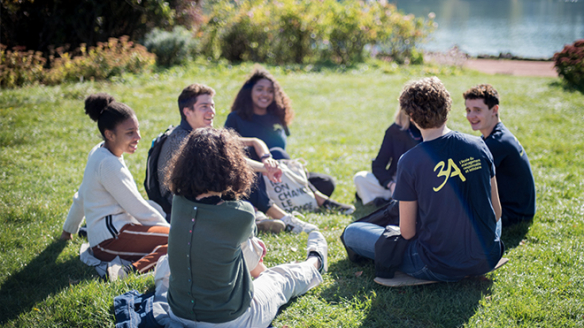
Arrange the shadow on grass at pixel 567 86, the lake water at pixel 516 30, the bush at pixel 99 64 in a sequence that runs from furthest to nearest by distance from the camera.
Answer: the lake water at pixel 516 30 < the shadow on grass at pixel 567 86 < the bush at pixel 99 64

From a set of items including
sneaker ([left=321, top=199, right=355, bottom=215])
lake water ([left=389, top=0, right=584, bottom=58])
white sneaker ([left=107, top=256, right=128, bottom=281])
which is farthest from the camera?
lake water ([left=389, top=0, right=584, bottom=58])

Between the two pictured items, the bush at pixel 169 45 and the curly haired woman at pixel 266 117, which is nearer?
the curly haired woman at pixel 266 117

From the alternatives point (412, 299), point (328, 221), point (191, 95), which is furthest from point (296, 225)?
point (191, 95)

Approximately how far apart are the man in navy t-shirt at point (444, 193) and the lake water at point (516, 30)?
14.7 metres

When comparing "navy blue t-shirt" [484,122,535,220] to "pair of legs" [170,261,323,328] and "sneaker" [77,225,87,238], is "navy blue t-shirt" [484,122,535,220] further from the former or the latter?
"sneaker" [77,225,87,238]

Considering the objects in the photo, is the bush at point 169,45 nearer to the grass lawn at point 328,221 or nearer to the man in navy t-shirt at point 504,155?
the grass lawn at point 328,221

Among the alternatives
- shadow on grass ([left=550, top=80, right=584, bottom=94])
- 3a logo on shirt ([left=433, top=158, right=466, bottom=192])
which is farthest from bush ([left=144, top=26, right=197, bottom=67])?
3a logo on shirt ([left=433, top=158, right=466, bottom=192])

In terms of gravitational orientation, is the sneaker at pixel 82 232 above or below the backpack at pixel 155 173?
below

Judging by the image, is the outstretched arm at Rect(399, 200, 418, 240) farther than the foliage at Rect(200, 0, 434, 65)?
No

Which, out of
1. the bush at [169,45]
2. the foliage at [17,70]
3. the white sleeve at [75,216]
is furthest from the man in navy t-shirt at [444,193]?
the bush at [169,45]

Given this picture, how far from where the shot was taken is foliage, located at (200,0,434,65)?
599 inches

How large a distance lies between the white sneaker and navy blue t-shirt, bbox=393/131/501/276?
2.20 meters

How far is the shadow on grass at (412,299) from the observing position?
112 inches

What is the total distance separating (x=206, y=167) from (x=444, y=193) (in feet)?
5.09
